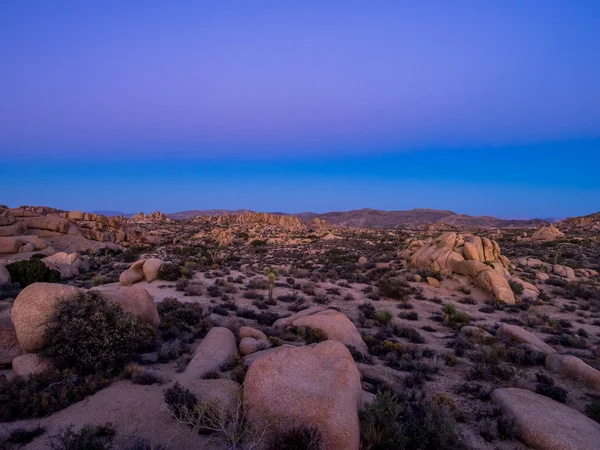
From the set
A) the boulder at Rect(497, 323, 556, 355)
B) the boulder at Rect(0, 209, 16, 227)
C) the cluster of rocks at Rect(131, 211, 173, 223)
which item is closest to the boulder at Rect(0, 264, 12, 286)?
the boulder at Rect(0, 209, 16, 227)

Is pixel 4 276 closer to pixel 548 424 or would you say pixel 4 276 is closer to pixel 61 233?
pixel 548 424

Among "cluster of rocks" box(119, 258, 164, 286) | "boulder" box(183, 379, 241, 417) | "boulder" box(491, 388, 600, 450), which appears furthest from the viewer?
"cluster of rocks" box(119, 258, 164, 286)

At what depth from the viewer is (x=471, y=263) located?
2072 centimetres

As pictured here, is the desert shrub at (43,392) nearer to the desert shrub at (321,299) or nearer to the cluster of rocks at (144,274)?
the desert shrub at (321,299)

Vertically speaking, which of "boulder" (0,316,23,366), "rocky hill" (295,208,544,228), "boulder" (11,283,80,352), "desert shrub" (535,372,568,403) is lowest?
"desert shrub" (535,372,568,403)

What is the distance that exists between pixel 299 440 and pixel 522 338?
984 cm

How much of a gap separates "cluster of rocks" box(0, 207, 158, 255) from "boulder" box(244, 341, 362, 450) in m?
31.7

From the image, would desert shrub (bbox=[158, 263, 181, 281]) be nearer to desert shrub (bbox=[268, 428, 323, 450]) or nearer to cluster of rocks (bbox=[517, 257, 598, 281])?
desert shrub (bbox=[268, 428, 323, 450])

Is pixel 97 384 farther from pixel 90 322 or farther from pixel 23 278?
pixel 23 278

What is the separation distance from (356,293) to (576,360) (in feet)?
37.3

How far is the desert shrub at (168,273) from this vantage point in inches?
800

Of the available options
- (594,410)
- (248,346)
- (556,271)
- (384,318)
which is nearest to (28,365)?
(248,346)

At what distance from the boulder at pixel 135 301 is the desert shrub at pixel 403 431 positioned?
708 cm

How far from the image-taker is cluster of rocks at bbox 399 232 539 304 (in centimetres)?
1873
